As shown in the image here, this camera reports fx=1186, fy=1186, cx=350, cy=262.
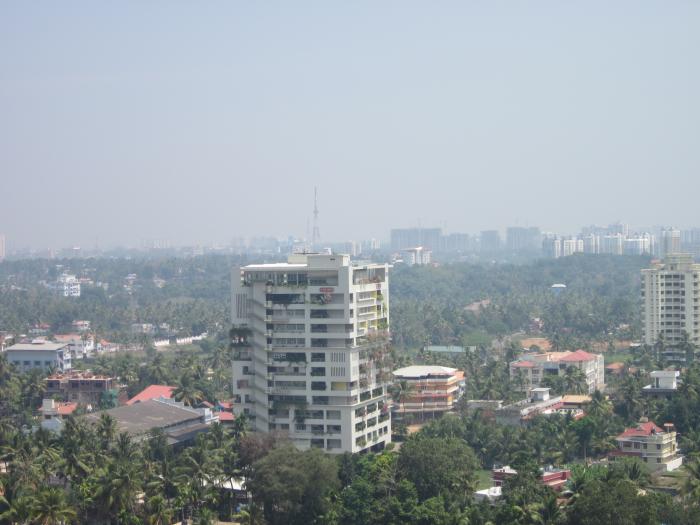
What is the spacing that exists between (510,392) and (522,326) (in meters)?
37.5

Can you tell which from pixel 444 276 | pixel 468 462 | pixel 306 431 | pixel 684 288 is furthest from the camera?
pixel 444 276

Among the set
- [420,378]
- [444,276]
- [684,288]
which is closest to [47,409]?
[420,378]

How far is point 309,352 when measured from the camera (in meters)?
33.3

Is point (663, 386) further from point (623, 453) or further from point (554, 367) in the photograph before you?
point (554, 367)

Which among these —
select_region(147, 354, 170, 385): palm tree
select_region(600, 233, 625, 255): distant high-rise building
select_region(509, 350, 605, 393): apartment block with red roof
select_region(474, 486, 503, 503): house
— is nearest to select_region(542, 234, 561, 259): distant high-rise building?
select_region(600, 233, 625, 255): distant high-rise building

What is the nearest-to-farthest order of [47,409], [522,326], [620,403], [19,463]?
[19,463], [620,403], [47,409], [522,326]

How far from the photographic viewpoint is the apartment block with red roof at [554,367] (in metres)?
51.3

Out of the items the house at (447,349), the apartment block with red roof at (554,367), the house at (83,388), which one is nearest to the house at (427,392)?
the apartment block with red roof at (554,367)

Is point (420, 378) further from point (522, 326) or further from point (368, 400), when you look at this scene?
point (522, 326)

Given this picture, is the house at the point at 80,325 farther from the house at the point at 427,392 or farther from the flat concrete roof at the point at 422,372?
the house at the point at 427,392

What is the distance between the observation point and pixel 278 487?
28391mm

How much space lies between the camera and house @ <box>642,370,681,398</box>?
135ft

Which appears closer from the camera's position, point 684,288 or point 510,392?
point 510,392

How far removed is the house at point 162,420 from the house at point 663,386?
15103mm
